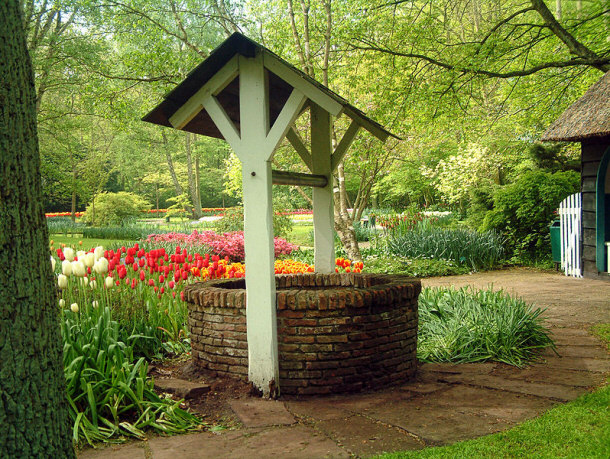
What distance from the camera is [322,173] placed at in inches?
207

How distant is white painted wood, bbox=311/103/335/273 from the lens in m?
5.20

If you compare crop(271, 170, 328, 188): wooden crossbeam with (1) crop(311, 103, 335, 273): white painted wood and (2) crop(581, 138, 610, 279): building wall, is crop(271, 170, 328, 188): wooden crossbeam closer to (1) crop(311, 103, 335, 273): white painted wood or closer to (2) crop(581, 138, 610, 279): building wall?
(1) crop(311, 103, 335, 273): white painted wood

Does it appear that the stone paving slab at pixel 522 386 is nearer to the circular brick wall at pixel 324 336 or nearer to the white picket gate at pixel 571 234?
the circular brick wall at pixel 324 336

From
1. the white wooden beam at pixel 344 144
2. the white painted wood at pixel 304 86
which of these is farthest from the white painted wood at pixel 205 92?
the white wooden beam at pixel 344 144

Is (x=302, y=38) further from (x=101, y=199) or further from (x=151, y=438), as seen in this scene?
(x=101, y=199)

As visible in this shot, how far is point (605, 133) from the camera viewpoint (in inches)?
360

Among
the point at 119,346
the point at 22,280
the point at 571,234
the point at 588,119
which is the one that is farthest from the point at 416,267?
the point at 22,280

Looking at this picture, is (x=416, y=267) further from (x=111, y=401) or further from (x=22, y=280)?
(x=22, y=280)

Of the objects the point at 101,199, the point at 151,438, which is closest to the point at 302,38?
the point at 151,438

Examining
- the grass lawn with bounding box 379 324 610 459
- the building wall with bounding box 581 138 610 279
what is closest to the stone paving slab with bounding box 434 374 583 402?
the grass lawn with bounding box 379 324 610 459

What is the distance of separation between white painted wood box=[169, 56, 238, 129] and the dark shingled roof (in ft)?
0.16

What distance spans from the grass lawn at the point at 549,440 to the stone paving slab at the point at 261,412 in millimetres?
906

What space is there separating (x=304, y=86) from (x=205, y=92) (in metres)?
0.90

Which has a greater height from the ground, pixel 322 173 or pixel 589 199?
pixel 322 173
